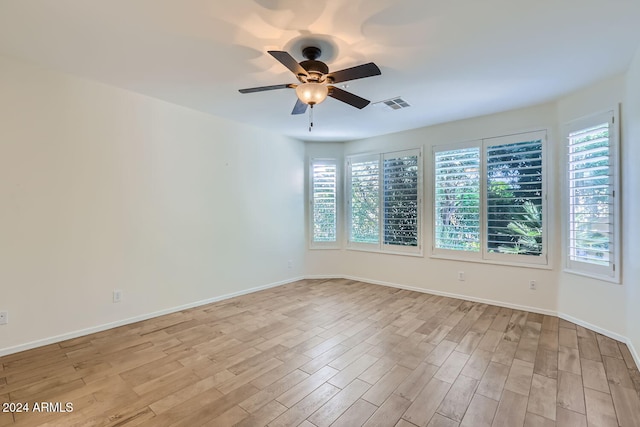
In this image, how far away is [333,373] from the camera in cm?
235

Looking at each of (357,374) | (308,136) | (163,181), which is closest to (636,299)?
(357,374)

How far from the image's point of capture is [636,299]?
2.56 metres

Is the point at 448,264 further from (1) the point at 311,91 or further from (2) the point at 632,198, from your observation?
(1) the point at 311,91

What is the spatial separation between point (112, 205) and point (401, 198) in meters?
4.02

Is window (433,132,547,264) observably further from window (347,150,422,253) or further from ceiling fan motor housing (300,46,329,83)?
ceiling fan motor housing (300,46,329,83)

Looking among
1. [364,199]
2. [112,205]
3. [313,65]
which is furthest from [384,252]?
[112,205]

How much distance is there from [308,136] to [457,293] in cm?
349

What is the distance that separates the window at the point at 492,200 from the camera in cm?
374

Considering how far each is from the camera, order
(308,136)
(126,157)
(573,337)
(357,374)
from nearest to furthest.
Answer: (357,374)
(573,337)
(126,157)
(308,136)

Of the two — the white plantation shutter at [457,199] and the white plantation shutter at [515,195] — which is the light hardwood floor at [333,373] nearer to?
the white plantation shutter at [515,195]

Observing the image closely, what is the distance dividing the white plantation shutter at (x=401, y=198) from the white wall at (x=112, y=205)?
2.11m

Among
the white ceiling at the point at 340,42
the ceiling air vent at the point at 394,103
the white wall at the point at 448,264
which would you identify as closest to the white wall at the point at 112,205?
the white ceiling at the point at 340,42

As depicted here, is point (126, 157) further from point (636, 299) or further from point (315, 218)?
point (636, 299)

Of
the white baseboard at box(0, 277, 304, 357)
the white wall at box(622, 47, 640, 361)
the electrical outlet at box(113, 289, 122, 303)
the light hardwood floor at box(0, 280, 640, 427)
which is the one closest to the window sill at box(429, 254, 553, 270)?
the light hardwood floor at box(0, 280, 640, 427)
